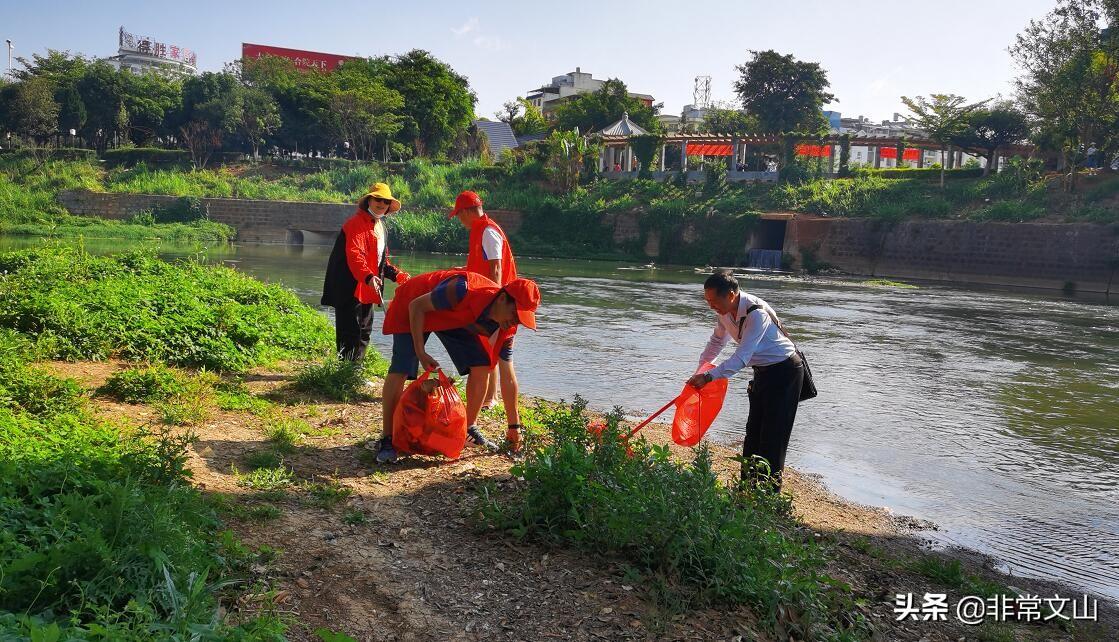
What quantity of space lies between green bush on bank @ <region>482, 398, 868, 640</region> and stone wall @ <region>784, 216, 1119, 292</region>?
27.7 metres

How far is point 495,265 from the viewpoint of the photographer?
6.34 m

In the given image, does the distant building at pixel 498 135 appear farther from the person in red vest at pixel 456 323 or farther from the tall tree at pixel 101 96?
the person in red vest at pixel 456 323

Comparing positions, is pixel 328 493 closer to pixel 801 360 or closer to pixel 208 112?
pixel 801 360

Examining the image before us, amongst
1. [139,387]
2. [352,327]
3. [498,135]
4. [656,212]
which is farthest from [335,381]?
[498,135]

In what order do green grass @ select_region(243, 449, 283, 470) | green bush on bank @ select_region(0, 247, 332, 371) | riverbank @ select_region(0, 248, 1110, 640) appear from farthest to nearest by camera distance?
green bush on bank @ select_region(0, 247, 332, 371)
green grass @ select_region(243, 449, 283, 470)
riverbank @ select_region(0, 248, 1110, 640)

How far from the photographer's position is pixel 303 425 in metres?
5.94

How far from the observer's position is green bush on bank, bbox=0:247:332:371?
7004 mm

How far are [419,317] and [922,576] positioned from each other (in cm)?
306

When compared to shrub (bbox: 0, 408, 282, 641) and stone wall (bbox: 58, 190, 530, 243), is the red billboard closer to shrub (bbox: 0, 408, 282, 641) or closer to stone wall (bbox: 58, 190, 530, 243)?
stone wall (bbox: 58, 190, 530, 243)

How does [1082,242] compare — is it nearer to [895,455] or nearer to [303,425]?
[895,455]

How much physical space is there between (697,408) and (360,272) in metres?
2.98

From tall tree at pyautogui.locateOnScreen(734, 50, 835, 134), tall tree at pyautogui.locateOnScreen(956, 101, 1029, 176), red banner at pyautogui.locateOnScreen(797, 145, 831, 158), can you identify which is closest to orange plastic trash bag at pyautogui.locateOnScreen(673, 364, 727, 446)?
tall tree at pyautogui.locateOnScreen(956, 101, 1029, 176)

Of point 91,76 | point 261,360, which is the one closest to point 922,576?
point 261,360

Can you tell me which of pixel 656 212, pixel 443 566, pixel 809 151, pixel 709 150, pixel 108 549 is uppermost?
pixel 709 150
